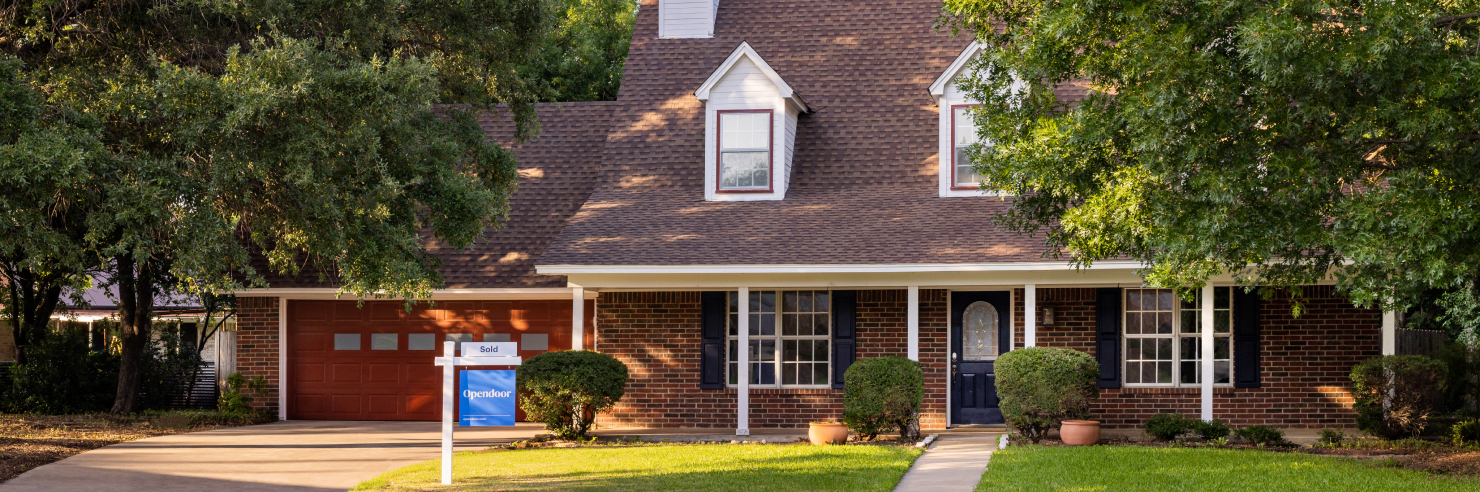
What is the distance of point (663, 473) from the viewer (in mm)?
11508

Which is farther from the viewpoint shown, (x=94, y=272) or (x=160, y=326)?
(x=160, y=326)

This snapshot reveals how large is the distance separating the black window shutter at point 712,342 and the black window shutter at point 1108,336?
200 inches

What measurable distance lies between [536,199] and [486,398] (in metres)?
7.29

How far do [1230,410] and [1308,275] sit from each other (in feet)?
19.3

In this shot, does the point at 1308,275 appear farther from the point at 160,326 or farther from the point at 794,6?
the point at 160,326

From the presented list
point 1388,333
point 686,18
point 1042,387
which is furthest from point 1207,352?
point 686,18

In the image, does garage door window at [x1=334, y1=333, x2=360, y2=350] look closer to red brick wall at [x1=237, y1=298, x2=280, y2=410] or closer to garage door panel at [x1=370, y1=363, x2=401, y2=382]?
garage door panel at [x1=370, y1=363, x2=401, y2=382]

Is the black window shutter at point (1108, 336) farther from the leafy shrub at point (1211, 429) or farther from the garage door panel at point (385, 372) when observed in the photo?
the garage door panel at point (385, 372)

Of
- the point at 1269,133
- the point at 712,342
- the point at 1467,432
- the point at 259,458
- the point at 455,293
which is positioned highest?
the point at 1269,133

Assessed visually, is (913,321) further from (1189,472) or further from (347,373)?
(347,373)

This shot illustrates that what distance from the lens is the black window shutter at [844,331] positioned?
16484mm

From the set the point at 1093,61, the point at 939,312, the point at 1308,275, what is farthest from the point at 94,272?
the point at 1308,275

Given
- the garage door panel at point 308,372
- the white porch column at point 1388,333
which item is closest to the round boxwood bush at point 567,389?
the garage door panel at point 308,372

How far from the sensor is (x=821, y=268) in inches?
587
